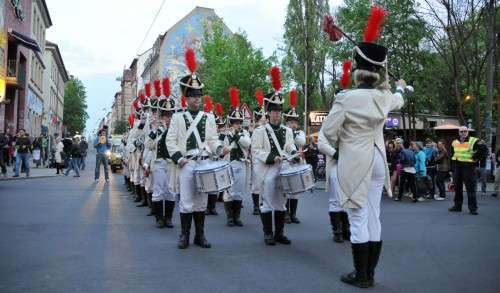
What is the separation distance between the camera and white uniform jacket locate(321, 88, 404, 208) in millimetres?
→ 5180

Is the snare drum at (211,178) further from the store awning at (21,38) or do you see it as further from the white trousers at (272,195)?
the store awning at (21,38)

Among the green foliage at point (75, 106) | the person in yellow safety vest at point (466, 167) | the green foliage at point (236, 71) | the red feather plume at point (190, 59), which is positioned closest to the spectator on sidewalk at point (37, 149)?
the green foliage at point (236, 71)

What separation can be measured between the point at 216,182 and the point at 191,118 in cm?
105

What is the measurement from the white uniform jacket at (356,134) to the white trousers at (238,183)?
4.35m

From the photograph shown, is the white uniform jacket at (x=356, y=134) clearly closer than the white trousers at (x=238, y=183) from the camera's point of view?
Yes

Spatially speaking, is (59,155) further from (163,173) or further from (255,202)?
(163,173)

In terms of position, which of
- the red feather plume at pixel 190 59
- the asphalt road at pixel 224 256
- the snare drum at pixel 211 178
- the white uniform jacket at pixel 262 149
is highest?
the red feather plume at pixel 190 59

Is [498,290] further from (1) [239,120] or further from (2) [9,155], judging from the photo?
(2) [9,155]

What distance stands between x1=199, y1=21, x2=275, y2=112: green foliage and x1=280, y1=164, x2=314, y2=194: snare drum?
37393 mm

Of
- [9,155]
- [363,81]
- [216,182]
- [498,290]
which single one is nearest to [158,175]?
[216,182]

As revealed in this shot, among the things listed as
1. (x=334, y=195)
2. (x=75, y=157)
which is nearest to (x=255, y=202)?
(x=334, y=195)

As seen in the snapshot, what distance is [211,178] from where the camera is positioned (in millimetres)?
6746

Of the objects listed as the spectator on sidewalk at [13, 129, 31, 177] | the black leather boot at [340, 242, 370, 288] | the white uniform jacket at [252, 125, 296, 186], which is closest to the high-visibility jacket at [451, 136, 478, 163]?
the white uniform jacket at [252, 125, 296, 186]

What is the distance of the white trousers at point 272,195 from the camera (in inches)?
294
